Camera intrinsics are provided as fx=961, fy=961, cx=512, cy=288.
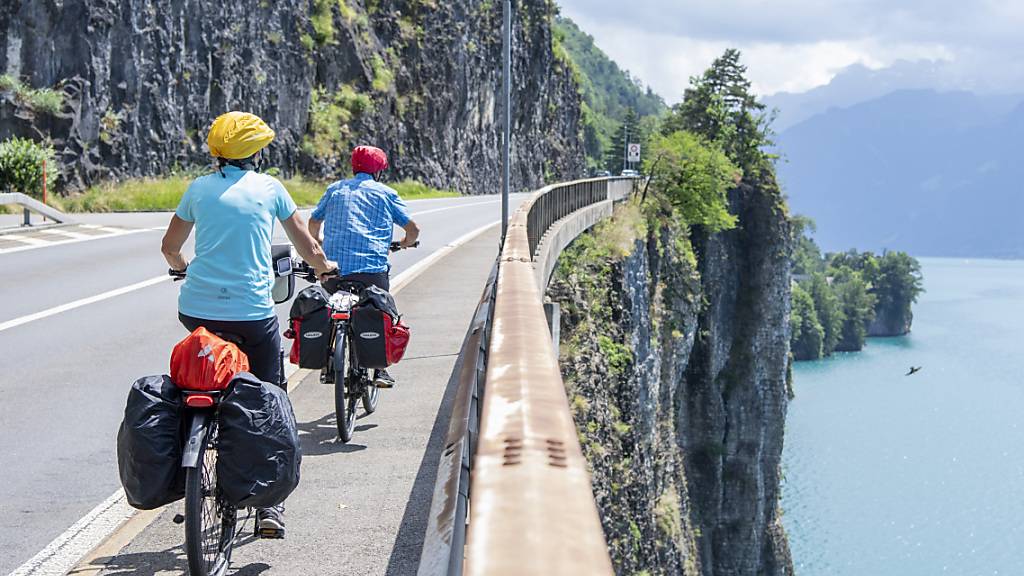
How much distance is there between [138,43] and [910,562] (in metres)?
51.4

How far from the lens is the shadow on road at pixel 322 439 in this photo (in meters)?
6.43

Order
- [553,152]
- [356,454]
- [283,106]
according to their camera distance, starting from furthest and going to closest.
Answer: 1. [553,152]
2. [283,106]
3. [356,454]

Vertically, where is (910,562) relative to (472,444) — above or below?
below

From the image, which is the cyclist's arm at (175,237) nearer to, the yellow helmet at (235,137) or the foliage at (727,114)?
the yellow helmet at (235,137)

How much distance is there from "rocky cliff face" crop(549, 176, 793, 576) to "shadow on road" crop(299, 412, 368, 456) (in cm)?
712

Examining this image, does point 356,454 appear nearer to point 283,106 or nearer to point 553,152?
point 283,106

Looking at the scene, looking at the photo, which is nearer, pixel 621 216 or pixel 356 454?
pixel 356 454

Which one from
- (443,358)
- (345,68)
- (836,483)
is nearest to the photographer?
(443,358)

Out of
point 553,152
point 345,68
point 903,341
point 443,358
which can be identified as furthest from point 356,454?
point 903,341

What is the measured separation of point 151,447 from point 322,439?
10.0 feet

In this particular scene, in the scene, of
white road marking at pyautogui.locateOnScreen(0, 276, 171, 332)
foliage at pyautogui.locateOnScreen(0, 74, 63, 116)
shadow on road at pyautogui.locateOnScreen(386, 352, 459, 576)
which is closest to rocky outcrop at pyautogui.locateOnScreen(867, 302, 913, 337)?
foliage at pyautogui.locateOnScreen(0, 74, 63, 116)

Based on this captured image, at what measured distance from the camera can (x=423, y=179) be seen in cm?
5303

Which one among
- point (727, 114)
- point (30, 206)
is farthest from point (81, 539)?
point (727, 114)

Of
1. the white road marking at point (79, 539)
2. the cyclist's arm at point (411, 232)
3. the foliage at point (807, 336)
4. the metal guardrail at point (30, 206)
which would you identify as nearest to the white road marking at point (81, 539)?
the white road marking at point (79, 539)
